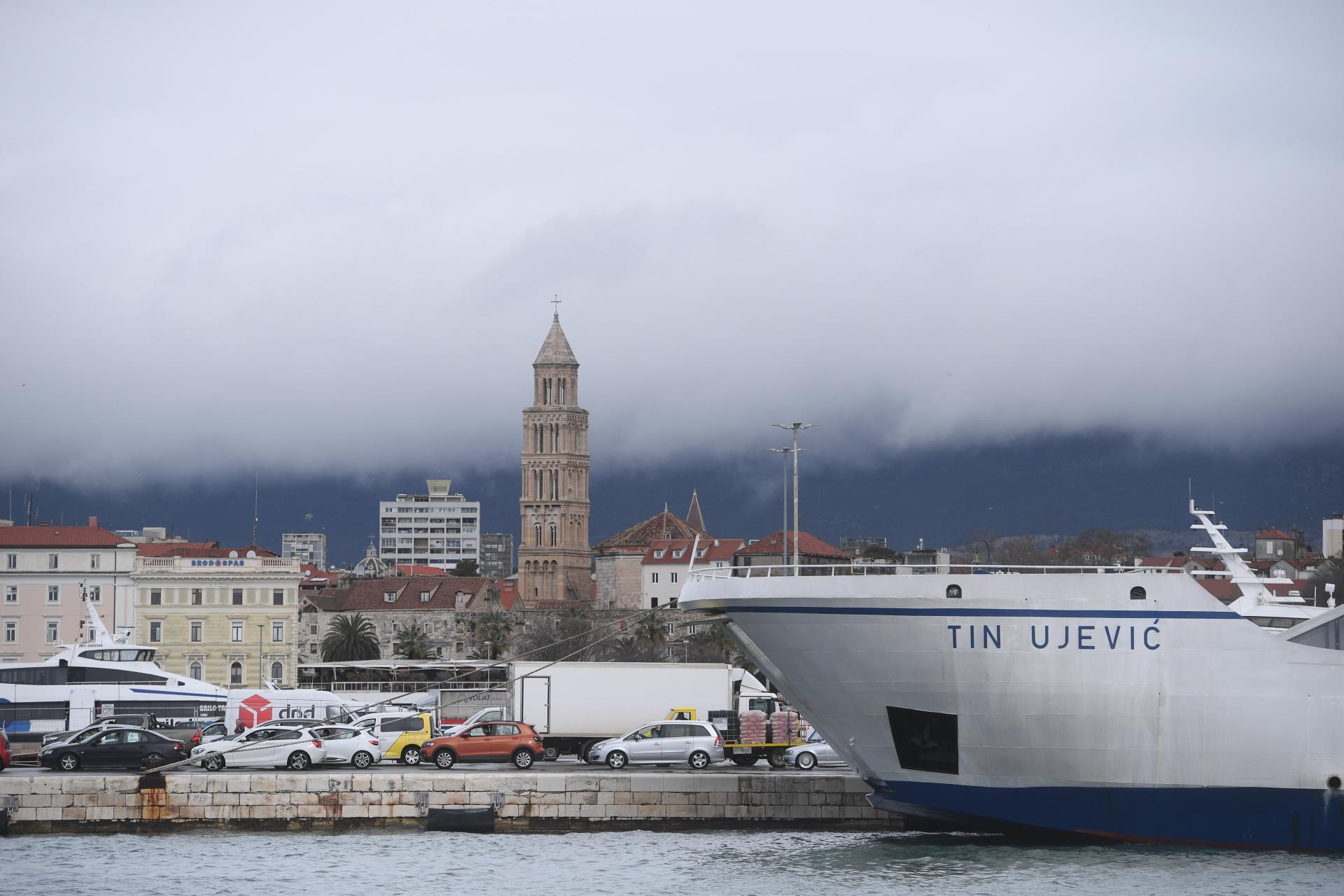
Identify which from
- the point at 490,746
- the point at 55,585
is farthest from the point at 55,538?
the point at 490,746

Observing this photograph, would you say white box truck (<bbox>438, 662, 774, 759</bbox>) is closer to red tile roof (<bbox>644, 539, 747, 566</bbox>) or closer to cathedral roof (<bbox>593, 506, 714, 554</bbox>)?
red tile roof (<bbox>644, 539, 747, 566</bbox>)

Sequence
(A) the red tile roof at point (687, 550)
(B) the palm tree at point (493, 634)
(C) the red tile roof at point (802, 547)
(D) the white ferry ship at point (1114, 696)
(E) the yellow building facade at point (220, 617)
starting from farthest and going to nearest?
(A) the red tile roof at point (687, 550) → (C) the red tile roof at point (802, 547) → (B) the palm tree at point (493, 634) → (E) the yellow building facade at point (220, 617) → (D) the white ferry ship at point (1114, 696)

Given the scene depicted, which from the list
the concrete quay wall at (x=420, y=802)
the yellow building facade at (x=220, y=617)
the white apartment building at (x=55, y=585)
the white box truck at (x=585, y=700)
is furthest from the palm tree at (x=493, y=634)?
the concrete quay wall at (x=420, y=802)

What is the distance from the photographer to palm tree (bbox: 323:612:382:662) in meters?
112

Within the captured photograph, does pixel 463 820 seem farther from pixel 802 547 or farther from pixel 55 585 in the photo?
pixel 802 547

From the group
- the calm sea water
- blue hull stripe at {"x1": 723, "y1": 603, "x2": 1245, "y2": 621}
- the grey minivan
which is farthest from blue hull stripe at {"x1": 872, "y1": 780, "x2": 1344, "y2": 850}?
the grey minivan

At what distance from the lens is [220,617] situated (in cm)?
9438

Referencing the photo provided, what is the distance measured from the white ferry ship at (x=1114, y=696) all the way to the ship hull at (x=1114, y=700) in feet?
0.08

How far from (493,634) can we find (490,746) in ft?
279

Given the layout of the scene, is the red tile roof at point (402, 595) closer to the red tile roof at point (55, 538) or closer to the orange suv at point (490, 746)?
the red tile roof at point (55, 538)

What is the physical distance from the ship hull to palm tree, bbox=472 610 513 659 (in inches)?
3388

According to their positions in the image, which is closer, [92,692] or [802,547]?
[92,692]

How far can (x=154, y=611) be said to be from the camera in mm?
93188

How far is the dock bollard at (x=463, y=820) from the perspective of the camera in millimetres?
31484
